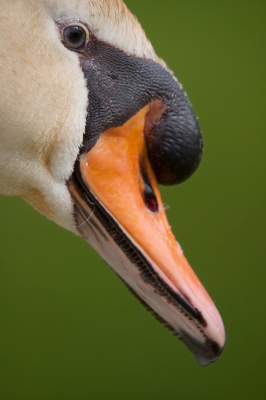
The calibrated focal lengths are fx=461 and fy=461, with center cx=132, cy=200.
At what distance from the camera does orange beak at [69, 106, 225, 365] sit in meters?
0.59

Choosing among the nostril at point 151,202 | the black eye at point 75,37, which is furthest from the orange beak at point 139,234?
the black eye at point 75,37

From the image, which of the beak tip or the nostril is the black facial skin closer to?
the nostril

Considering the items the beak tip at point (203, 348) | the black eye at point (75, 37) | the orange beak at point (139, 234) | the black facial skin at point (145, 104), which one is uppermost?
the black eye at point (75, 37)

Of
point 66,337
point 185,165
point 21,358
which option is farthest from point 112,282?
point 185,165

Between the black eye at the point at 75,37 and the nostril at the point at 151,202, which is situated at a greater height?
the black eye at the point at 75,37

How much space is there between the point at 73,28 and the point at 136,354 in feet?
6.09

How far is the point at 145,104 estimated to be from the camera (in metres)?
0.65

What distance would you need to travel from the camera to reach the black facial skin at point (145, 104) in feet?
2.01

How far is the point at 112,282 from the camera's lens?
2.17 meters

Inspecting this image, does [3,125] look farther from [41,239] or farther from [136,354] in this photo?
[136,354]

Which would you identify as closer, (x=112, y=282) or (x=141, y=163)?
(x=141, y=163)

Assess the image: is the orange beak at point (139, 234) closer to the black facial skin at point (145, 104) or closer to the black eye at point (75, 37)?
the black facial skin at point (145, 104)

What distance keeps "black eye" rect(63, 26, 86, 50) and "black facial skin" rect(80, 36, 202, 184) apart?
15 millimetres

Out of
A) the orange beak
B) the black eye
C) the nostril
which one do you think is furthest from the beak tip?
the black eye
